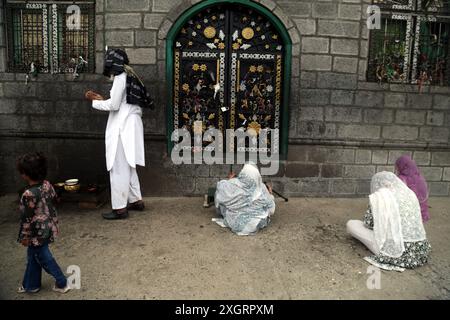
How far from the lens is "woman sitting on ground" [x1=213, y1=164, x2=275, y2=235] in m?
4.40

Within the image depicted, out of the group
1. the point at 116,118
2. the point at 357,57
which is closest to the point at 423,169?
the point at 357,57

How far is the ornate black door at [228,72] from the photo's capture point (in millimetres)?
5715

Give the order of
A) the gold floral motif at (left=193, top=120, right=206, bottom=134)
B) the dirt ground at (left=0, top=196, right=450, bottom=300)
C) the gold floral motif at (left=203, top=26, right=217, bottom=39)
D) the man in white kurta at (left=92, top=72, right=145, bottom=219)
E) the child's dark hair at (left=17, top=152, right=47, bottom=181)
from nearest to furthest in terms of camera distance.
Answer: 1. the child's dark hair at (left=17, top=152, right=47, bottom=181)
2. the dirt ground at (left=0, top=196, right=450, bottom=300)
3. the man in white kurta at (left=92, top=72, right=145, bottom=219)
4. the gold floral motif at (left=203, top=26, right=217, bottom=39)
5. the gold floral motif at (left=193, top=120, right=206, bottom=134)

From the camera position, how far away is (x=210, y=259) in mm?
3723

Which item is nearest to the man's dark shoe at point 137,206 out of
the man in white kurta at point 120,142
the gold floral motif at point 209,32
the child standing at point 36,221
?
the man in white kurta at point 120,142

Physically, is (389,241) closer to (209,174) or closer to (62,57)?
(209,174)

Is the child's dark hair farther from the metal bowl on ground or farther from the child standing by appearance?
the metal bowl on ground

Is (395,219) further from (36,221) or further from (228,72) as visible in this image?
(228,72)

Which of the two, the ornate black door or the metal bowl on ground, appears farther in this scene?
the ornate black door

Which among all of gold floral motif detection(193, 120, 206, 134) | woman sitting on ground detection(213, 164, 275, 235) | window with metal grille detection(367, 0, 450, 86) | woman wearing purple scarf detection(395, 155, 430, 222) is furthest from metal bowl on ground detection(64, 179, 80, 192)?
window with metal grille detection(367, 0, 450, 86)

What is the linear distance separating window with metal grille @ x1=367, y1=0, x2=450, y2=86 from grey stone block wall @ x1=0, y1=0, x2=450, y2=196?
0.23 m

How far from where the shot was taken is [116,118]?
4.75m

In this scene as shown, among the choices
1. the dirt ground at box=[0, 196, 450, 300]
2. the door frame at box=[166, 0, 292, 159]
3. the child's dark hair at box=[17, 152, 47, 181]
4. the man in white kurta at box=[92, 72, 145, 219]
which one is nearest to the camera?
the child's dark hair at box=[17, 152, 47, 181]

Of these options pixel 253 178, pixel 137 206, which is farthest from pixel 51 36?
pixel 253 178
